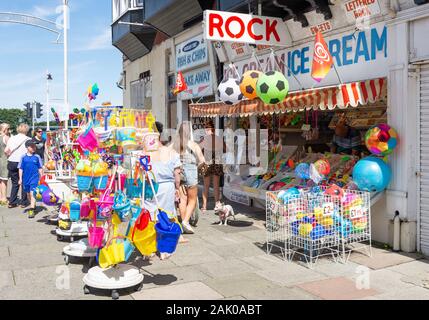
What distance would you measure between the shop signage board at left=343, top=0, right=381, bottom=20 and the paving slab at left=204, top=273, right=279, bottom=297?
425cm

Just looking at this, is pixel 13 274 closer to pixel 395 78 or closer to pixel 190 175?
pixel 190 175

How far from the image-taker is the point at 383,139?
598 centimetres

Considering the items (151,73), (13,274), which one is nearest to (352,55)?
(13,274)

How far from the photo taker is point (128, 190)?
16.3 feet

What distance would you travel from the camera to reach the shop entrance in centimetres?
590

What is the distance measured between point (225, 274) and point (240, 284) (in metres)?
0.42

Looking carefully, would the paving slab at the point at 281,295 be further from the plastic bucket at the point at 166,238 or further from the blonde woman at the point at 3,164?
the blonde woman at the point at 3,164

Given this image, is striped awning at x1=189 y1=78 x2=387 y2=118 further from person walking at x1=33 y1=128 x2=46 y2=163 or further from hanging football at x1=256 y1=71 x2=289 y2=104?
person walking at x1=33 y1=128 x2=46 y2=163

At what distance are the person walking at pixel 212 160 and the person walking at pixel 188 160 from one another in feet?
5.59

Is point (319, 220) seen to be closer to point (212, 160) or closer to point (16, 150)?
point (212, 160)

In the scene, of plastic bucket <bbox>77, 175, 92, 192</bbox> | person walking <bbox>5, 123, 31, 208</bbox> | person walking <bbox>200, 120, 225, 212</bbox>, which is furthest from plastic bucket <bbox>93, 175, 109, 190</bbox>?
person walking <bbox>5, 123, 31, 208</bbox>

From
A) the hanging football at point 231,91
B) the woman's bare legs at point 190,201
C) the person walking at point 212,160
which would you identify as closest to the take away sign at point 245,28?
the hanging football at point 231,91

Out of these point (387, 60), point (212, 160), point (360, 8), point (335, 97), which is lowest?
point (212, 160)

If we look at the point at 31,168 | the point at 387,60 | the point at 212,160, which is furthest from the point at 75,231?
the point at 387,60
